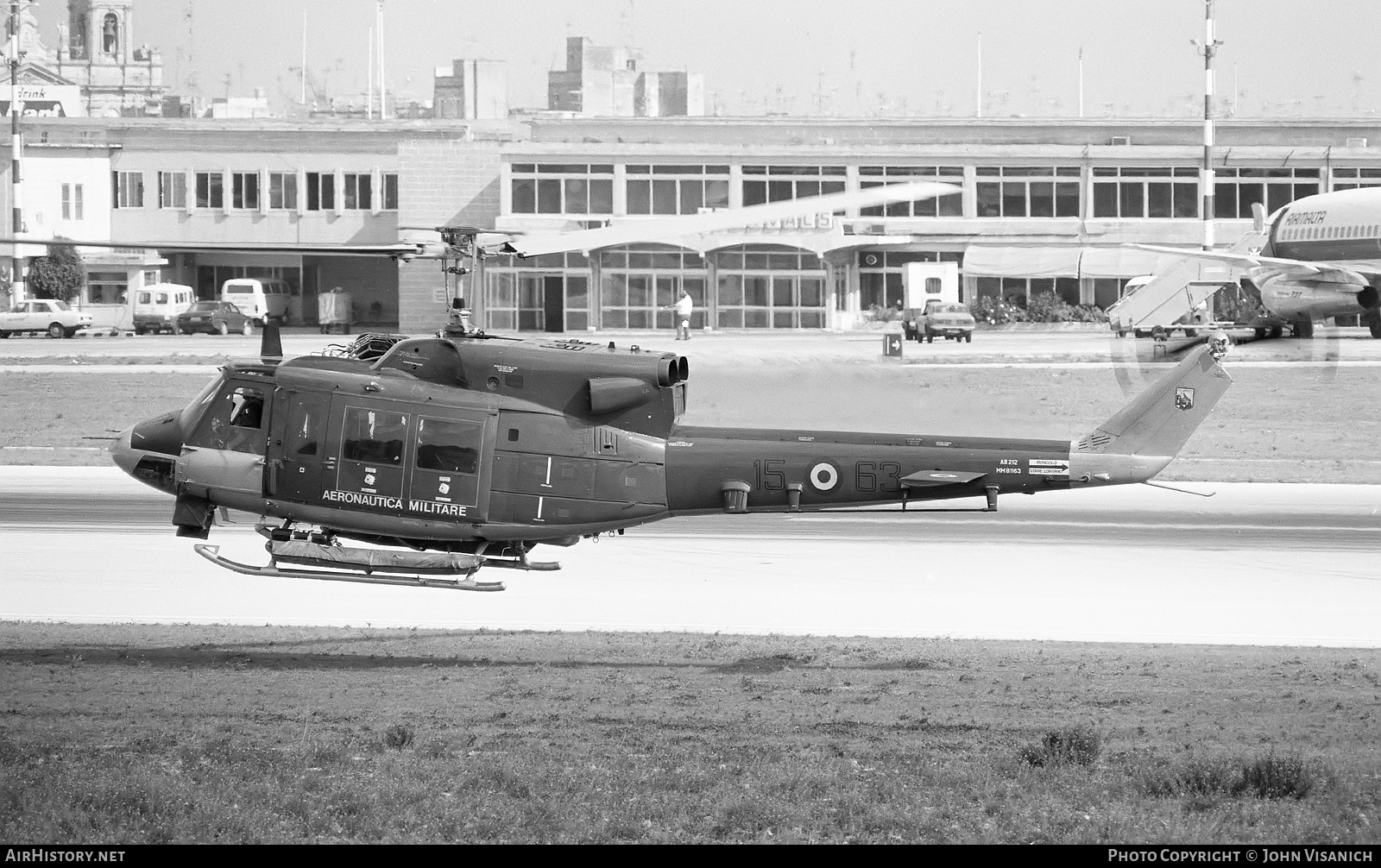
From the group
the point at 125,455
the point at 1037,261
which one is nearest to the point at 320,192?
the point at 1037,261

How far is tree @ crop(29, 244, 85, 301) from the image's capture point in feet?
251

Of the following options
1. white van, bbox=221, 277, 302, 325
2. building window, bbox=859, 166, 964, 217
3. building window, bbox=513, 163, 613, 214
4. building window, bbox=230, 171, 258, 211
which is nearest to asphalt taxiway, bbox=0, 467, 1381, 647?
building window, bbox=859, 166, 964, 217

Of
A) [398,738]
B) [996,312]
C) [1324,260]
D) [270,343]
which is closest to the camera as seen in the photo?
[398,738]

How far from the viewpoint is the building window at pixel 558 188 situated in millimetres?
71812

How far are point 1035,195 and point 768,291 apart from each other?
572 inches

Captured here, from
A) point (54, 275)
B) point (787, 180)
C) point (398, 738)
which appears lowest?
point (398, 738)

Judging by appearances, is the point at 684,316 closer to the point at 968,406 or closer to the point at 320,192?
the point at 320,192

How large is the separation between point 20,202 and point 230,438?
232 feet

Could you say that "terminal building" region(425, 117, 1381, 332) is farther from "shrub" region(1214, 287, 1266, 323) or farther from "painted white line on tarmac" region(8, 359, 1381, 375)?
"painted white line on tarmac" region(8, 359, 1381, 375)

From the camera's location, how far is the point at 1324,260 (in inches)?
1489

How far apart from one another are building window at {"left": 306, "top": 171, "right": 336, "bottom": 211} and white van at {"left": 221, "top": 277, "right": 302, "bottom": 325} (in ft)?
16.9

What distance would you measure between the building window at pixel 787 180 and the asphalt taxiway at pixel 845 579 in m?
47.5

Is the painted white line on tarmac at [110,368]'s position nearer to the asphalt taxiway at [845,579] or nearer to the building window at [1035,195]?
the asphalt taxiway at [845,579]
